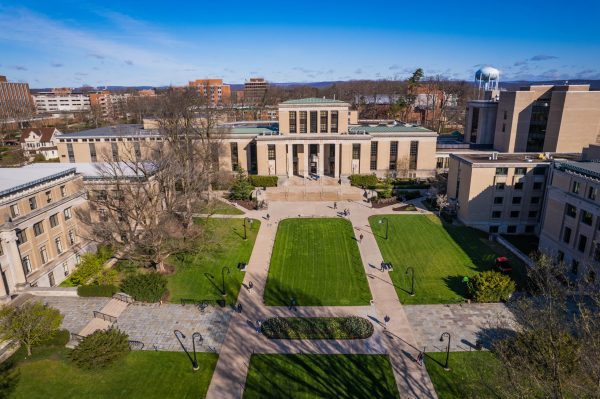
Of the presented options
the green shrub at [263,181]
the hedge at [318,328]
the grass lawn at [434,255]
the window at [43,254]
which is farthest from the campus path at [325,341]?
the green shrub at [263,181]

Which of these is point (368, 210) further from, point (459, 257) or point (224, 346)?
point (224, 346)

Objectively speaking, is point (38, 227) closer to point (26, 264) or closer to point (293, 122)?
point (26, 264)

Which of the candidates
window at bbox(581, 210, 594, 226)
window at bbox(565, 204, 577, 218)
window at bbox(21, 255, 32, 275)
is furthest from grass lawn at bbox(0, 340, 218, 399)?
window at bbox(565, 204, 577, 218)

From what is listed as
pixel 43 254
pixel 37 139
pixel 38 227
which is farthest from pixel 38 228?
pixel 37 139

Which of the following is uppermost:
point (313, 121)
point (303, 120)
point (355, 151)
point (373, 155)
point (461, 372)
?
point (303, 120)

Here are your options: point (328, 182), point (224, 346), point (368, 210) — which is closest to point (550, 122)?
point (368, 210)

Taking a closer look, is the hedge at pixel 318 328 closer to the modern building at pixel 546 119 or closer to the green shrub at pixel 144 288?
the green shrub at pixel 144 288

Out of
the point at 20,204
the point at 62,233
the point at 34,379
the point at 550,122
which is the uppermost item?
the point at 550,122
